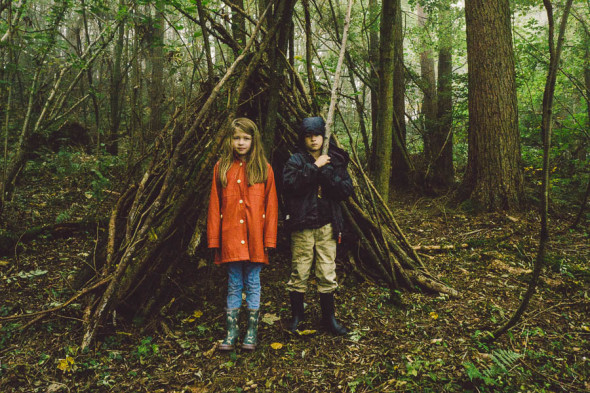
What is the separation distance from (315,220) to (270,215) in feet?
1.22

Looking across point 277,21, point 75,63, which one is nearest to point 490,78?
point 277,21

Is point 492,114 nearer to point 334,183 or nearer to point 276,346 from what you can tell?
point 334,183

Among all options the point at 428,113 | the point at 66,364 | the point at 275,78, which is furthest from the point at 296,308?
the point at 428,113

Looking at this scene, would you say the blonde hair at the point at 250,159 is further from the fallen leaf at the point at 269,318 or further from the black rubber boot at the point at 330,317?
the fallen leaf at the point at 269,318

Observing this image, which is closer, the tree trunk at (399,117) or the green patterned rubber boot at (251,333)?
the green patterned rubber boot at (251,333)

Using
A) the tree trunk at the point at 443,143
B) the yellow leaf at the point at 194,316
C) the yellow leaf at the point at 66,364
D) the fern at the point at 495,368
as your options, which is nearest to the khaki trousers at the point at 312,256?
the yellow leaf at the point at 194,316

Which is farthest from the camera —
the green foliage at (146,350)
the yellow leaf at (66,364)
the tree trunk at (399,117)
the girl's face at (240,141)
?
the tree trunk at (399,117)

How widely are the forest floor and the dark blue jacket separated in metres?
0.95

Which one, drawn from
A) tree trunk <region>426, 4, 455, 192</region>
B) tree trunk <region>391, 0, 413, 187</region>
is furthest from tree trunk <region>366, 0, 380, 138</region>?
tree trunk <region>426, 4, 455, 192</region>

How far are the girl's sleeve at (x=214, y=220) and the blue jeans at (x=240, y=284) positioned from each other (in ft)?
0.75

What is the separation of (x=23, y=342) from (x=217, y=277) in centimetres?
166

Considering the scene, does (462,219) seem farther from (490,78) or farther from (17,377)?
(17,377)

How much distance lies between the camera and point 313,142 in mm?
2955

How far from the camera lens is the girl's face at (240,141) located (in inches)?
112
